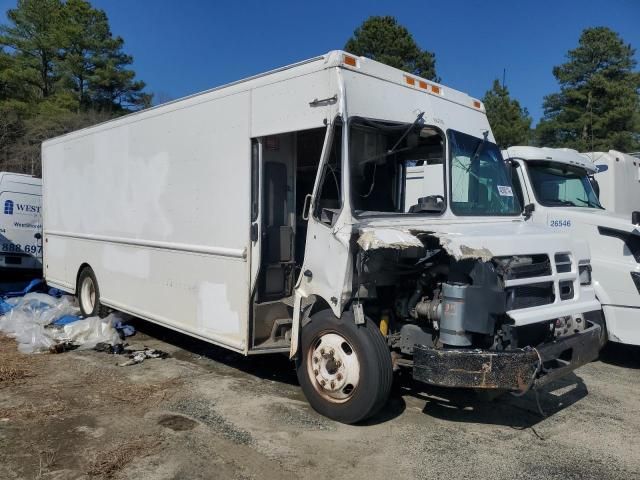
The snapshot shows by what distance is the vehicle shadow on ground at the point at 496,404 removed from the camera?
495 cm

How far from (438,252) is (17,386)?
174 inches

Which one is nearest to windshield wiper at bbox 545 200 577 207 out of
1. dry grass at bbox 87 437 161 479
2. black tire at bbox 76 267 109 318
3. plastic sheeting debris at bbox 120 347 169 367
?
plastic sheeting debris at bbox 120 347 169 367

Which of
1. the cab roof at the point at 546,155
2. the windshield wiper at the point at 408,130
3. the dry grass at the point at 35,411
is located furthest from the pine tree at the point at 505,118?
the dry grass at the point at 35,411

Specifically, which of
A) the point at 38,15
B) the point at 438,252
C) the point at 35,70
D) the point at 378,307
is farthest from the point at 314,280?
the point at 38,15

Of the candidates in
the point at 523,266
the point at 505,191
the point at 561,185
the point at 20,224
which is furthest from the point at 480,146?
the point at 20,224

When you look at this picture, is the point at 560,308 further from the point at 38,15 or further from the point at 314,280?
the point at 38,15

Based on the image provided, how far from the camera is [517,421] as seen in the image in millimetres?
4934

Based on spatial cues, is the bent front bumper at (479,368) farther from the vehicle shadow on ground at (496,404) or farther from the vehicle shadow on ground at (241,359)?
the vehicle shadow on ground at (241,359)

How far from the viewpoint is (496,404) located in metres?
5.36

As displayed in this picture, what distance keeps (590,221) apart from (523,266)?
3333 mm

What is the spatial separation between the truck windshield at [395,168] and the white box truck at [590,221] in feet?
6.51

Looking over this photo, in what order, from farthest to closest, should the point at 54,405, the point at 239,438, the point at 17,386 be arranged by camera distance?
the point at 17,386 → the point at 54,405 → the point at 239,438

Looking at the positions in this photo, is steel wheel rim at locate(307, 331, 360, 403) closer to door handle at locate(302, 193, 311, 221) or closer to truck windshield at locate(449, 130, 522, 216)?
door handle at locate(302, 193, 311, 221)

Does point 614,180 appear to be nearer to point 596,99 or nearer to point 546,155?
point 546,155
